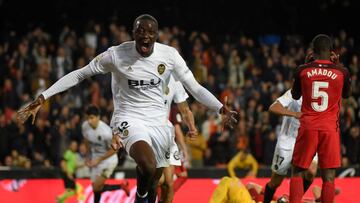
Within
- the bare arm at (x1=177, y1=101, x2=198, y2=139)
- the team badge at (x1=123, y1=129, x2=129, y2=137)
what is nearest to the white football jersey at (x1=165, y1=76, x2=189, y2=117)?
the bare arm at (x1=177, y1=101, x2=198, y2=139)

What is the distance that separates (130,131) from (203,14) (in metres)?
15.6

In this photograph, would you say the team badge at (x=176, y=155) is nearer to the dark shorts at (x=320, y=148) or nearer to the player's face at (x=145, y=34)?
the dark shorts at (x=320, y=148)

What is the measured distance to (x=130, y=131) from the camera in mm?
9148

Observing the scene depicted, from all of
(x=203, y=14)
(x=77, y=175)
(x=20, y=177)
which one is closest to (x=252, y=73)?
(x=203, y=14)

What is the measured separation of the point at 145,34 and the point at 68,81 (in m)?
0.90

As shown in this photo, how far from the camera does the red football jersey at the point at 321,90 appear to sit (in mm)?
9750

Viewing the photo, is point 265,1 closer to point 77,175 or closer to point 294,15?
point 294,15

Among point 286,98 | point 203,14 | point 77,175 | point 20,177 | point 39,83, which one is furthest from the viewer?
point 203,14

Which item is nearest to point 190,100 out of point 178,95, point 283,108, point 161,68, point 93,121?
point 93,121

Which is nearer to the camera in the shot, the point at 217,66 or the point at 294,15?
the point at 217,66

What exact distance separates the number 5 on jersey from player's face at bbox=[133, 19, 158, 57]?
→ 6.06ft

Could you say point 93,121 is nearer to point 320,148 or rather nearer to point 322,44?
point 320,148

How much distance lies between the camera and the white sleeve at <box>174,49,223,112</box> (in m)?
9.18

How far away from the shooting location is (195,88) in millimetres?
9273
